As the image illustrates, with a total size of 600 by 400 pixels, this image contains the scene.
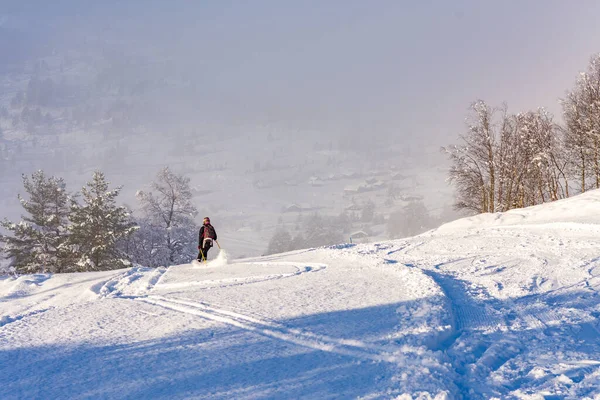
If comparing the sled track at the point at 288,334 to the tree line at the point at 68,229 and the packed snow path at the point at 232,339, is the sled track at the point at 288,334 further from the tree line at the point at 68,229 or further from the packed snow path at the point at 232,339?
the tree line at the point at 68,229

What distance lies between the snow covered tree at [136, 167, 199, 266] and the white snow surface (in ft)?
85.0

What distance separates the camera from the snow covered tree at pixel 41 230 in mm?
31328

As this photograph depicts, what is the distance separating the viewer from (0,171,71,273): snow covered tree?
31.3m

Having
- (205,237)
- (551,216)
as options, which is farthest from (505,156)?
(205,237)

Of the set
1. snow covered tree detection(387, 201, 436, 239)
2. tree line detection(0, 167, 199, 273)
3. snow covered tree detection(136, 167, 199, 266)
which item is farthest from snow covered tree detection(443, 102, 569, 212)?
snow covered tree detection(387, 201, 436, 239)

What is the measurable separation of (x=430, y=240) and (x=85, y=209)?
2683 centimetres

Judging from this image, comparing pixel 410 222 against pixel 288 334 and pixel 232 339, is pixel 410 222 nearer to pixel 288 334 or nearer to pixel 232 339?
pixel 288 334

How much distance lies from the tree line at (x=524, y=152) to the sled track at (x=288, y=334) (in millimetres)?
29159

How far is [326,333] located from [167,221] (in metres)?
34.7

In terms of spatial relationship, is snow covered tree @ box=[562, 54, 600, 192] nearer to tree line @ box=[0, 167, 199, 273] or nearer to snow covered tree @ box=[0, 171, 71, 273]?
tree line @ box=[0, 167, 199, 273]

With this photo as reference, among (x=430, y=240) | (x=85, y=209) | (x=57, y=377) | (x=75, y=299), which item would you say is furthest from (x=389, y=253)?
(x=85, y=209)

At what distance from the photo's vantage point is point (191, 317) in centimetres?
753

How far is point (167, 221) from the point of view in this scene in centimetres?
3838

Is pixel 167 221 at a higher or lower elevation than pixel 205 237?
higher
